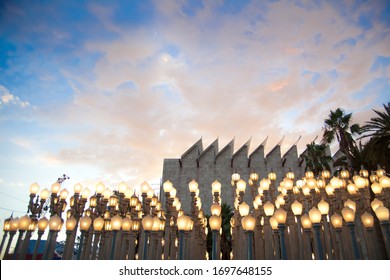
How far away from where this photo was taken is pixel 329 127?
21984mm

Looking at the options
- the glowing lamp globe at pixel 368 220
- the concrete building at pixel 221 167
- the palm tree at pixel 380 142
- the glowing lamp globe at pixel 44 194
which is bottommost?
the glowing lamp globe at pixel 368 220

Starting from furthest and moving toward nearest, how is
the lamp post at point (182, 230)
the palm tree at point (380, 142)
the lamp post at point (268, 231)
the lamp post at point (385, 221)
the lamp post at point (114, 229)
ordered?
the palm tree at point (380, 142)
the lamp post at point (268, 231)
the lamp post at point (114, 229)
the lamp post at point (182, 230)
the lamp post at point (385, 221)

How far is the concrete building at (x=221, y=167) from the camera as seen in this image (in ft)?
133

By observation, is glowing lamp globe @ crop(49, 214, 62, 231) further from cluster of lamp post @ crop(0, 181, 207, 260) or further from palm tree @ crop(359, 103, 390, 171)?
palm tree @ crop(359, 103, 390, 171)

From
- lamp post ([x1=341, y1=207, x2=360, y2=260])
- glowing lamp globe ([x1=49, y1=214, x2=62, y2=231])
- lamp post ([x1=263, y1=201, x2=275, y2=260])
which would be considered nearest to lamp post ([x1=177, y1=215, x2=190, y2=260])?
lamp post ([x1=263, y1=201, x2=275, y2=260])

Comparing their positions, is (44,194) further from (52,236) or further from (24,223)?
(52,236)

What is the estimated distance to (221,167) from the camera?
140 feet

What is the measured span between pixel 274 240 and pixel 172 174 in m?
33.8

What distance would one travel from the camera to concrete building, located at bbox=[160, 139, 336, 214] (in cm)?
4050

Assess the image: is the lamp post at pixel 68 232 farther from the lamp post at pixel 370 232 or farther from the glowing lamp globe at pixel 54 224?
the lamp post at pixel 370 232

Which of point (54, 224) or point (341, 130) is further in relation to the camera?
point (341, 130)

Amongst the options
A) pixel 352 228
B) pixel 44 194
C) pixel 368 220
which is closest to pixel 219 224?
pixel 352 228

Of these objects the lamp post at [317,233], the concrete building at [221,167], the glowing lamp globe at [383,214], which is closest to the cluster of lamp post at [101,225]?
the lamp post at [317,233]
